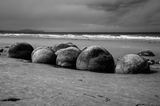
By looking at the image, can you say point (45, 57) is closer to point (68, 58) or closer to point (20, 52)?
point (68, 58)

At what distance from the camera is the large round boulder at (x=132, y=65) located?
5258 mm

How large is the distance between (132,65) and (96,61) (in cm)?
112

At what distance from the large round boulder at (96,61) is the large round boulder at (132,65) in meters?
0.33

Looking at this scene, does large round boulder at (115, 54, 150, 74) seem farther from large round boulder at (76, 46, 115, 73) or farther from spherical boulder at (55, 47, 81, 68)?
spherical boulder at (55, 47, 81, 68)

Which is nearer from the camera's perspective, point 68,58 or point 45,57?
point 68,58

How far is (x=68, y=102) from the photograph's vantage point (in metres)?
2.34

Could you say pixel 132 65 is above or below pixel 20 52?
below

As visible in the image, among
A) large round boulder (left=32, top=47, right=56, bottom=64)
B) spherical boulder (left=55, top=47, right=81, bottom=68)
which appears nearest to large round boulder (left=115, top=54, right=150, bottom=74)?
spherical boulder (left=55, top=47, right=81, bottom=68)

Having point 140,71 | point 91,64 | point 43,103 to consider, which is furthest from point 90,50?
point 43,103

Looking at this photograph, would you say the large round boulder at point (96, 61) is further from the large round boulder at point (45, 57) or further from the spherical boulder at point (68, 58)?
the large round boulder at point (45, 57)

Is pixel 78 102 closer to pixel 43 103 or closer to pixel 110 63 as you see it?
pixel 43 103

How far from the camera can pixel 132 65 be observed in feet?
17.3

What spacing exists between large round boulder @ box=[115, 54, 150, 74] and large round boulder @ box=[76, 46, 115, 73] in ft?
1.08

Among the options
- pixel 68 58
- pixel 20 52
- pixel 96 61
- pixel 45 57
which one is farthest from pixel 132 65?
pixel 20 52
